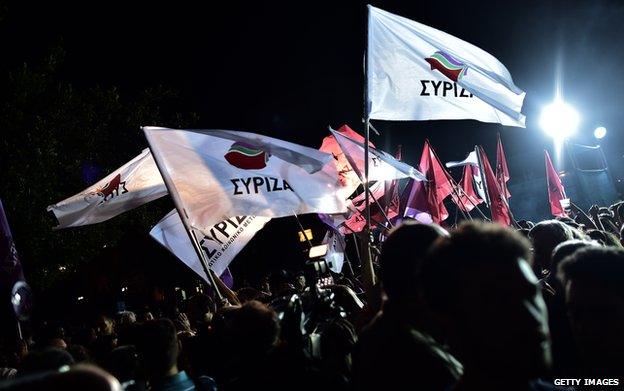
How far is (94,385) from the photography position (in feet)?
3.77

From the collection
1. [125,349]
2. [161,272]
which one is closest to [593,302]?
[125,349]

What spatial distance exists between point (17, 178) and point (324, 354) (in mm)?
10708

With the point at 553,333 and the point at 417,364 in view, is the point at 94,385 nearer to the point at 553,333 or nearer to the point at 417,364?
the point at 417,364

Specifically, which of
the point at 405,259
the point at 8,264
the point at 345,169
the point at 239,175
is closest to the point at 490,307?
the point at 405,259

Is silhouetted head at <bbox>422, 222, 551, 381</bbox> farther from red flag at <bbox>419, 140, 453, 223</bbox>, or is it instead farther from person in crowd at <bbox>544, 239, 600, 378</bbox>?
red flag at <bbox>419, 140, 453, 223</bbox>

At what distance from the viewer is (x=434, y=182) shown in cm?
1220

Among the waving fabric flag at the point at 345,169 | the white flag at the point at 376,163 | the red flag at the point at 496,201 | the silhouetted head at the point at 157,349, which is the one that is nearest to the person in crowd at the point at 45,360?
the silhouetted head at the point at 157,349

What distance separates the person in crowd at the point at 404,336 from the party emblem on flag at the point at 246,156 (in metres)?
3.87

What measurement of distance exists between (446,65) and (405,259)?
502cm

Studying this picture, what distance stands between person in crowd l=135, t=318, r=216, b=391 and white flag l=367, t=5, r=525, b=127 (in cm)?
369

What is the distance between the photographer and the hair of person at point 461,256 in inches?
67.5

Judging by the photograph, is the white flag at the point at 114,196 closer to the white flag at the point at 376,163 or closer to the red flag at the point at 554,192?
the white flag at the point at 376,163

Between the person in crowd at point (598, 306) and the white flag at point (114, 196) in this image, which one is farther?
the white flag at point (114, 196)

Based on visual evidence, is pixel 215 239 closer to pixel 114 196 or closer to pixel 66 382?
pixel 114 196
